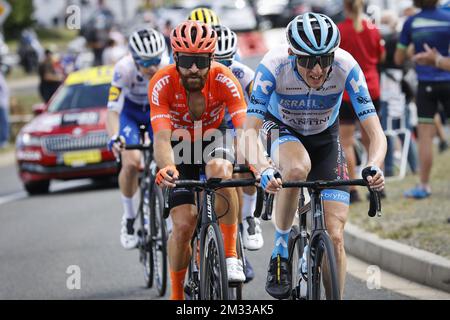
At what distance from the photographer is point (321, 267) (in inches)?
239

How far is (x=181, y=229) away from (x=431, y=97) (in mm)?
5056

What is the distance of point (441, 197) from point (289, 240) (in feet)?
17.1

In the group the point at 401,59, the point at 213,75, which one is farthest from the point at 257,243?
the point at 401,59

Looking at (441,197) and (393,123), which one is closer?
(441,197)

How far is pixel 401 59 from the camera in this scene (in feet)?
38.0

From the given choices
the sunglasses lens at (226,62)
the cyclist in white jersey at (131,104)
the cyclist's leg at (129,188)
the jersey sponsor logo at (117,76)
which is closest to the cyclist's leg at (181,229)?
the sunglasses lens at (226,62)

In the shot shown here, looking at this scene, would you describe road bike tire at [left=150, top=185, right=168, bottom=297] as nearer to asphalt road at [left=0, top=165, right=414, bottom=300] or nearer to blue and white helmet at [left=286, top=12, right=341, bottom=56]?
asphalt road at [left=0, top=165, right=414, bottom=300]

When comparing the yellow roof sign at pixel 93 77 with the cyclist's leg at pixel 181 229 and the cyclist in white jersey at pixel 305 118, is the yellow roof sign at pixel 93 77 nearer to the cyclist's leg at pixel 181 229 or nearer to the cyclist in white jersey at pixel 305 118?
the cyclist's leg at pixel 181 229

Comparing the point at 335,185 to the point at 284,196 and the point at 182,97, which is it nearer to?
the point at 284,196

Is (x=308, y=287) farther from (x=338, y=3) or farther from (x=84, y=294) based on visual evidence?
(x=338, y=3)

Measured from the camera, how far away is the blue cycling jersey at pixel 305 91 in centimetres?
674

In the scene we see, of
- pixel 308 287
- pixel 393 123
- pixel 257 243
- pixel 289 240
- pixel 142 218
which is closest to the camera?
pixel 308 287

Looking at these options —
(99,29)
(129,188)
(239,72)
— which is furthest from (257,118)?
(99,29)
